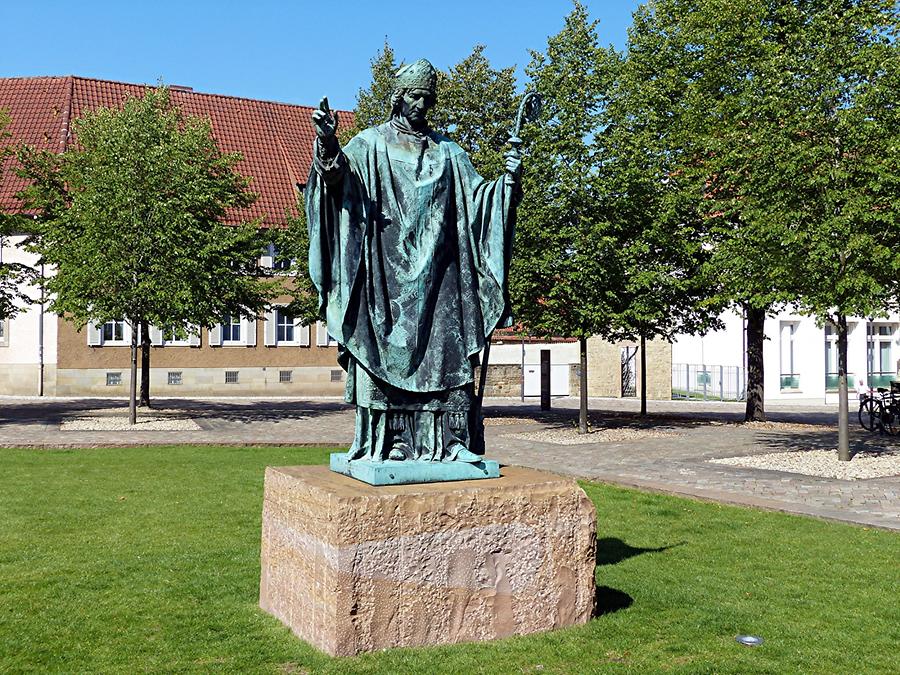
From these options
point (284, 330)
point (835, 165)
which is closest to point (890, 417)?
point (835, 165)

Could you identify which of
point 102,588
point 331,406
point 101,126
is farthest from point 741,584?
point 331,406

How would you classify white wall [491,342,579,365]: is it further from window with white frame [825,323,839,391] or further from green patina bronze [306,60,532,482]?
green patina bronze [306,60,532,482]

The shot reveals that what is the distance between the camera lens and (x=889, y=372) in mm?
43000

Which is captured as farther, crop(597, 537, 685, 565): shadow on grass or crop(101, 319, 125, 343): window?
crop(101, 319, 125, 343): window

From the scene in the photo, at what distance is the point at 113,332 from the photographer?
3606 cm

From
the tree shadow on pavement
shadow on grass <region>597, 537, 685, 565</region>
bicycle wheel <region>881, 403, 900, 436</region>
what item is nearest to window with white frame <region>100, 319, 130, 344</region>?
the tree shadow on pavement

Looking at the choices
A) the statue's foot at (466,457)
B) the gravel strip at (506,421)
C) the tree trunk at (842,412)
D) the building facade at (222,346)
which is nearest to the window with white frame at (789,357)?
the building facade at (222,346)

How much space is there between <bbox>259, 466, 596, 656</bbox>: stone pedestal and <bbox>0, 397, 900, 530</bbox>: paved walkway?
484 cm

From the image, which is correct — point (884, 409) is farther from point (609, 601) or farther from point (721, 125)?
point (609, 601)

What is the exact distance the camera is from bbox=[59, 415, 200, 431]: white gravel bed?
19984 mm

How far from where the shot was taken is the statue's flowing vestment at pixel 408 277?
17.4ft

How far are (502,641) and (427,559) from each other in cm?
63

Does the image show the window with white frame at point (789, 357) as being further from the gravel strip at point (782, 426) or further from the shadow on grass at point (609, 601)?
the shadow on grass at point (609, 601)

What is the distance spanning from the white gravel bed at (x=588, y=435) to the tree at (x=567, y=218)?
2.05 meters
